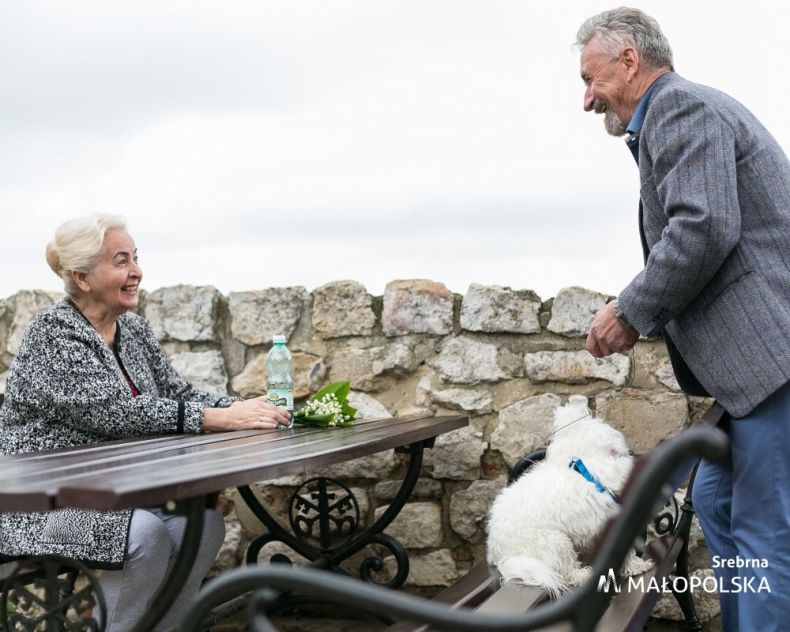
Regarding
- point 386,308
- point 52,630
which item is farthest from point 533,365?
point 52,630

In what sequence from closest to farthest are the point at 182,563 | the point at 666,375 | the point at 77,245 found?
the point at 182,563
the point at 77,245
the point at 666,375

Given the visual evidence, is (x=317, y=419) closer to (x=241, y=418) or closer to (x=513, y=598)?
(x=241, y=418)

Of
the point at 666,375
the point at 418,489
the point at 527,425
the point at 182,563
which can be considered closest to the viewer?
the point at 182,563

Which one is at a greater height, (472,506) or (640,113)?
(640,113)

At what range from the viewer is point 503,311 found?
3480 mm

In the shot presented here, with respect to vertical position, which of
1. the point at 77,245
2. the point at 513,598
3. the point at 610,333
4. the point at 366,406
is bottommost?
the point at 513,598

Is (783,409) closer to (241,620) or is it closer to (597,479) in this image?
(597,479)

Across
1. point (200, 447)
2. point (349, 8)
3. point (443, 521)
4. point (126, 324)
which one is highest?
point (349, 8)

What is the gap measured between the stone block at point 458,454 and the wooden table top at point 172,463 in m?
0.50

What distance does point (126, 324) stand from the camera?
10.0ft

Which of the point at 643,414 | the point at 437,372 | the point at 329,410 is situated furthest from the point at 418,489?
the point at 643,414

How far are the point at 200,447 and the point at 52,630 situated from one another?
1.81 ft

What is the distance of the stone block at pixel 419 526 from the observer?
354cm

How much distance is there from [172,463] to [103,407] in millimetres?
782
